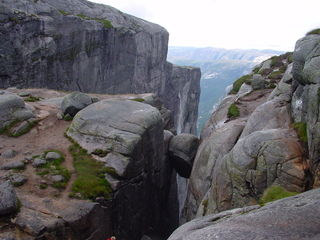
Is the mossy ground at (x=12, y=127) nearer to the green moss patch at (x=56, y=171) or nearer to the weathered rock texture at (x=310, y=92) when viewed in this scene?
the green moss patch at (x=56, y=171)

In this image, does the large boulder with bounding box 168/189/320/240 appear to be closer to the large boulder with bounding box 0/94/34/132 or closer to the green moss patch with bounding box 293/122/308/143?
the green moss patch with bounding box 293/122/308/143

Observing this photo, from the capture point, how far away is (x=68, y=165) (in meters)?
25.1

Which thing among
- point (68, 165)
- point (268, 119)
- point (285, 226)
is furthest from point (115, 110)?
point (285, 226)

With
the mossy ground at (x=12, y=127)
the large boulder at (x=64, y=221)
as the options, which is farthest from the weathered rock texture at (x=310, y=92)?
the mossy ground at (x=12, y=127)

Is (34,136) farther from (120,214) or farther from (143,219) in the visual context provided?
(143,219)

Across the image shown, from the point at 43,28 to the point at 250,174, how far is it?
54.0 metres

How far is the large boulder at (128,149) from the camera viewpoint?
25922mm

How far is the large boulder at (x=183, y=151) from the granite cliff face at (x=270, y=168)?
8.65 metres

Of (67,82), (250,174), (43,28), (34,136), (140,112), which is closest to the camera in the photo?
(250,174)

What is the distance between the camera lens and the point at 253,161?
64.0 feet

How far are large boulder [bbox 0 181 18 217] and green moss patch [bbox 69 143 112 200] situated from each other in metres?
4.03

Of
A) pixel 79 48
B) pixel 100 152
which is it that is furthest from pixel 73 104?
pixel 79 48

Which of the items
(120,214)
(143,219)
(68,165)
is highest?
(68,165)

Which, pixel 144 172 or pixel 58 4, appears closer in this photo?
pixel 144 172
